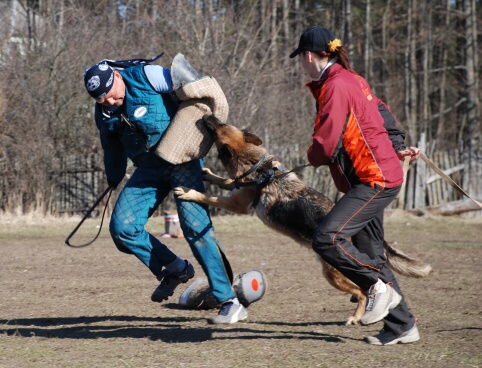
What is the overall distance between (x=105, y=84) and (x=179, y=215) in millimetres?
1051

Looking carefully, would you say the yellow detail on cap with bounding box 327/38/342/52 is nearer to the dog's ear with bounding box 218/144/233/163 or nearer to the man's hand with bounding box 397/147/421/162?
the man's hand with bounding box 397/147/421/162

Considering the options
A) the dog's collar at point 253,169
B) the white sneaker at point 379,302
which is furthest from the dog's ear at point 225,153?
the white sneaker at point 379,302

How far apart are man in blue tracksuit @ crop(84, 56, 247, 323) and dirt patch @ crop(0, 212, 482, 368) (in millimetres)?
411

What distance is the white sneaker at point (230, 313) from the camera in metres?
4.96

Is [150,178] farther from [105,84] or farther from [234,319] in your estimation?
[234,319]

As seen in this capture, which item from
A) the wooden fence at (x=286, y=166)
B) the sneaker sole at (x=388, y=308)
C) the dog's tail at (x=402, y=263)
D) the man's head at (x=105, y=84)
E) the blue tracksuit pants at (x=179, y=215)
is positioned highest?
the man's head at (x=105, y=84)

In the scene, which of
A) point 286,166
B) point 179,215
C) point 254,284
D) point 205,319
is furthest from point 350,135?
point 286,166

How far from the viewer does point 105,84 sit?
4.58m

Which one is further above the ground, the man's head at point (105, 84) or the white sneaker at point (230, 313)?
the man's head at point (105, 84)

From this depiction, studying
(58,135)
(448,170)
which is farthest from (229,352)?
(448,170)

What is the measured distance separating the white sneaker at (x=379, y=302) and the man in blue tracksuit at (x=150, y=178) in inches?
46.6

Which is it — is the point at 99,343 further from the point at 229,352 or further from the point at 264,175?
the point at 264,175

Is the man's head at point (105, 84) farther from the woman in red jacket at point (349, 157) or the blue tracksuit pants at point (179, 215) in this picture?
the woman in red jacket at point (349, 157)

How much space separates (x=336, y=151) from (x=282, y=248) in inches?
232
